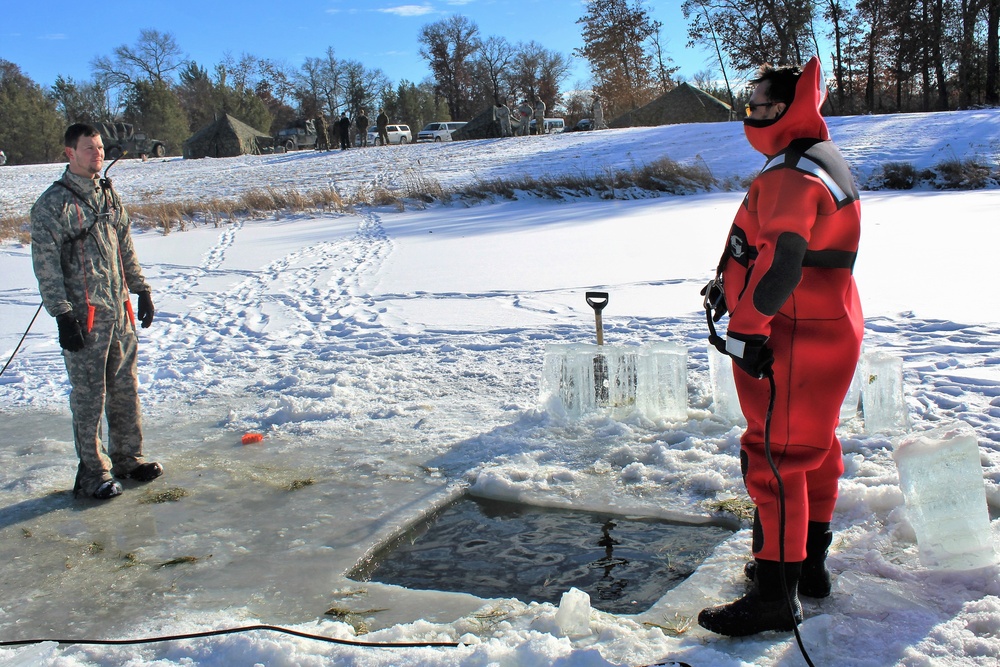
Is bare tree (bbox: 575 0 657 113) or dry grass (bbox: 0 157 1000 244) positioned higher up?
bare tree (bbox: 575 0 657 113)

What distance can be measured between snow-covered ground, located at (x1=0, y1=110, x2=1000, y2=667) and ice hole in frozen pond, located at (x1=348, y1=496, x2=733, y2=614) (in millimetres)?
100

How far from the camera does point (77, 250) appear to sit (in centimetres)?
405

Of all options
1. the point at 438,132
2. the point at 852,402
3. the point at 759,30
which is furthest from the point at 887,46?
the point at 852,402

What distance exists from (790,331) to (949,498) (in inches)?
37.0

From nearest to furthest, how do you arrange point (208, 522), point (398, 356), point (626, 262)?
point (208, 522) → point (398, 356) → point (626, 262)

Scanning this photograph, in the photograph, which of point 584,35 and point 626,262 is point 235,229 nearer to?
point 626,262

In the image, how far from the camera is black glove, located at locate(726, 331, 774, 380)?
2480 mm

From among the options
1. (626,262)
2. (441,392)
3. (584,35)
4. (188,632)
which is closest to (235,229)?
(626,262)

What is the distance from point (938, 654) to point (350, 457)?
2.99 meters

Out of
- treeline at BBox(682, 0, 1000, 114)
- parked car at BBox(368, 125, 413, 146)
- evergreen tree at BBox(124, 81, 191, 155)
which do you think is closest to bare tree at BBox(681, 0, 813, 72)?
treeline at BBox(682, 0, 1000, 114)

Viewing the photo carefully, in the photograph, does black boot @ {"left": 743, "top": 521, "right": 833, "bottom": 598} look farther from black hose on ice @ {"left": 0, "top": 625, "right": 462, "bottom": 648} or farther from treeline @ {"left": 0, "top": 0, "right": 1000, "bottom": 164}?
treeline @ {"left": 0, "top": 0, "right": 1000, "bottom": 164}

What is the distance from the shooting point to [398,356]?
642 cm

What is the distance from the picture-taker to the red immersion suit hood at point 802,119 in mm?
2605

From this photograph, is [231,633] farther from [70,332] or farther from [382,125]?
[382,125]
